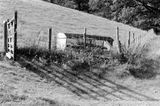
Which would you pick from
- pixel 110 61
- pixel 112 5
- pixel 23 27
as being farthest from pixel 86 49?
pixel 112 5

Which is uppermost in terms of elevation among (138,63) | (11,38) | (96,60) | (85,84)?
(11,38)

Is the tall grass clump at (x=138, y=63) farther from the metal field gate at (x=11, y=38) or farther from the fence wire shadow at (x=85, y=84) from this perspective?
the metal field gate at (x=11, y=38)

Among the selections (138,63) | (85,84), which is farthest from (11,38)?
(138,63)

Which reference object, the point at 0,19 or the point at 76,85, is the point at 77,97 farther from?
the point at 0,19

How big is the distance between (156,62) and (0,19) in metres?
11.1

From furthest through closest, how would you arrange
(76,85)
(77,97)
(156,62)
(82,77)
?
(156,62) → (82,77) → (76,85) → (77,97)

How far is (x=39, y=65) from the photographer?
1096cm

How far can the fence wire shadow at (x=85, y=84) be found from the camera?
31.8 ft

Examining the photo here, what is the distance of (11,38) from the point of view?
11266mm

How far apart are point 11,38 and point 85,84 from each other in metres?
3.74

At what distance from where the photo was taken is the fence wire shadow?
9689 millimetres

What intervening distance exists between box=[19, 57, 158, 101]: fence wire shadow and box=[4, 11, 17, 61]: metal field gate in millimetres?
505

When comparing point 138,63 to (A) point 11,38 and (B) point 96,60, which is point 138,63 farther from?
(A) point 11,38

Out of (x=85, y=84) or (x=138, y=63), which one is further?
(x=138, y=63)
